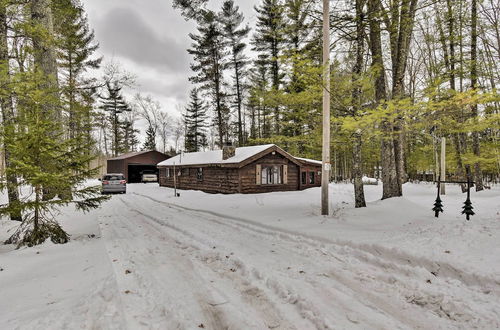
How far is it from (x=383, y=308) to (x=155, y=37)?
20.6m

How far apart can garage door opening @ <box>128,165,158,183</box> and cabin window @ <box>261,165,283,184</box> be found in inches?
787

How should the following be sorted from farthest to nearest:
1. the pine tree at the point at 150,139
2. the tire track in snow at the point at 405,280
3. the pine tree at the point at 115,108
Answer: the pine tree at the point at 150,139, the pine tree at the point at 115,108, the tire track in snow at the point at 405,280

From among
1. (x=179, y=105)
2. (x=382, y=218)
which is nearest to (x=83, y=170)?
(x=382, y=218)

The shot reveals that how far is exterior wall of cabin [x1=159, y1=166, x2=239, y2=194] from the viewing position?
54.2ft

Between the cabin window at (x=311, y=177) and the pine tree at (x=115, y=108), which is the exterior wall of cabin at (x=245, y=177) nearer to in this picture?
the cabin window at (x=311, y=177)

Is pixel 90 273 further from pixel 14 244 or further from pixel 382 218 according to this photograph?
pixel 382 218

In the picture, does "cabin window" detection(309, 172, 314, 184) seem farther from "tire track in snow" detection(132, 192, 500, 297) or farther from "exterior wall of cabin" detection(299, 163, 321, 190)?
"tire track in snow" detection(132, 192, 500, 297)

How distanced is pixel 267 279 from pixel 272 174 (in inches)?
582

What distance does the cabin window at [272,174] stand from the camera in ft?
58.0

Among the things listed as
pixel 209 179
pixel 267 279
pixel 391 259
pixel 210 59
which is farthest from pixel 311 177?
pixel 267 279

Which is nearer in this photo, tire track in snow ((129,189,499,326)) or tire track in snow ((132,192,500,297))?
tire track in snow ((129,189,499,326))

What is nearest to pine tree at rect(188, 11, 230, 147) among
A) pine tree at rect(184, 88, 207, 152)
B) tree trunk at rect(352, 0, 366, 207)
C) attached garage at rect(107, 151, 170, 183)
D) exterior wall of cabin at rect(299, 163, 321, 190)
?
exterior wall of cabin at rect(299, 163, 321, 190)

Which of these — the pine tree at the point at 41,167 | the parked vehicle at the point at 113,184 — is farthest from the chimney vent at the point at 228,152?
the pine tree at the point at 41,167

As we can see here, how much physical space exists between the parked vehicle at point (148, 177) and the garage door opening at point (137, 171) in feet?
1.26
